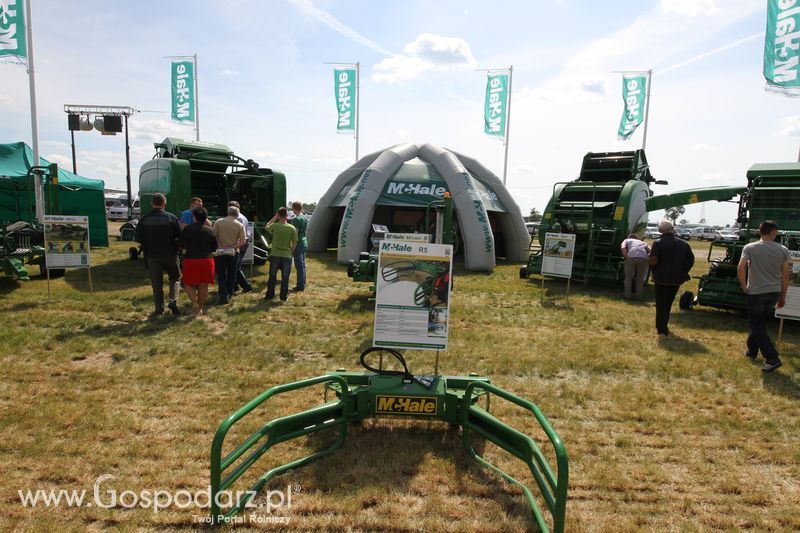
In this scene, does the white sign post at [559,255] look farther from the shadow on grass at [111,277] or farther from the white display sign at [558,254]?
the shadow on grass at [111,277]

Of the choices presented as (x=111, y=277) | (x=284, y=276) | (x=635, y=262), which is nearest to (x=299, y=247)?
(x=284, y=276)

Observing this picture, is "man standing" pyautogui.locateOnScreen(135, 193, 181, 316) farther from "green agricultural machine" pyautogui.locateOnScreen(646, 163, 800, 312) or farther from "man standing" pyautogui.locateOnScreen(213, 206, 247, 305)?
"green agricultural machine" pyautogui.locateOnScreen(646, 163, 800, 312)

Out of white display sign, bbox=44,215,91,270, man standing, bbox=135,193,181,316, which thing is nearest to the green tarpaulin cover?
white display sign, bbox=44,215,91,270

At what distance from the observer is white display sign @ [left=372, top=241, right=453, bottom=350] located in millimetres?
4090

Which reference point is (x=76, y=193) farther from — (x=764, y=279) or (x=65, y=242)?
(x=764, y=279)

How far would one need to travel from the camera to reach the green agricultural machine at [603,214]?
452 inches

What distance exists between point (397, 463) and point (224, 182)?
41.7 ft

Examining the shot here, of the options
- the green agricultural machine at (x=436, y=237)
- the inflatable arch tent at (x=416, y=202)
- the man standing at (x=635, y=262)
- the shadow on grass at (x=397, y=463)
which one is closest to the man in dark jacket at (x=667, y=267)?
the man standing at (x=635, y=262)

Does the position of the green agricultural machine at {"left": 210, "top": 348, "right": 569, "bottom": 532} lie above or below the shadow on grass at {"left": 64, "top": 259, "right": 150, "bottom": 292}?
above

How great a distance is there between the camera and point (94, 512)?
287cm

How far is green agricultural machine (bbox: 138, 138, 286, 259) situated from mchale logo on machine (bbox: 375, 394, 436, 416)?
369 inches

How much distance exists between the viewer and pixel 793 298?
650cm

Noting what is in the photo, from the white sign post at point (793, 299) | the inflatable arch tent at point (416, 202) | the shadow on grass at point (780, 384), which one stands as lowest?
the shadow on grass at point (780, 384)

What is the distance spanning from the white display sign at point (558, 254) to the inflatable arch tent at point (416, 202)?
326 centimetres
